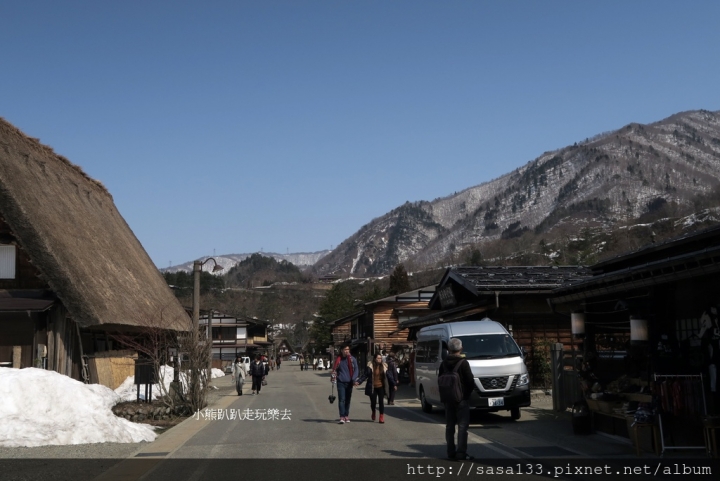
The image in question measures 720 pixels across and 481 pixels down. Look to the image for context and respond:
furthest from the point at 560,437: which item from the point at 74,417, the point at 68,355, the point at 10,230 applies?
the point at 10,230

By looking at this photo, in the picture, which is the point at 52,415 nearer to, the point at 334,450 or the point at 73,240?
the point at 334,450

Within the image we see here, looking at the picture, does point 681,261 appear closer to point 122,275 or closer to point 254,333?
point 122,275

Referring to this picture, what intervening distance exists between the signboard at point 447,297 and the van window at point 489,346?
1204 cm

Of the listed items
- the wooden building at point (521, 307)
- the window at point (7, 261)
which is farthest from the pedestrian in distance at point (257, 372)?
the window at point (7, 261)

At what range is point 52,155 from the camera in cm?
3198

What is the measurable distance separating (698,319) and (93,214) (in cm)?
2702

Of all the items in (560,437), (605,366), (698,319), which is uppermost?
(698,319)

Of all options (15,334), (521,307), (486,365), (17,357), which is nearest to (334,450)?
(486,365)

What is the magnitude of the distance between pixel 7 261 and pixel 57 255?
1980mm

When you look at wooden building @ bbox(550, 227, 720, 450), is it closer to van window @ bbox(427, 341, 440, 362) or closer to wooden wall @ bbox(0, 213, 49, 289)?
van window @ bbox(427, 341, 440, 362)

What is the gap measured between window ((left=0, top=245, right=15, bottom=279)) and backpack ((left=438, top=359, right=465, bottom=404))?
16442 millimetres

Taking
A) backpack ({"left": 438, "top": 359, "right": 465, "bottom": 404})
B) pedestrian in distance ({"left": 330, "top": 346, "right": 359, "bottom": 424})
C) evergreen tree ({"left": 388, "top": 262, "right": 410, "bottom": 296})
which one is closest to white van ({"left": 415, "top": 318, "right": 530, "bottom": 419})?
pedestrian in distance ({"left": 330, "top": 346, "right": 359, "bottom": 424})

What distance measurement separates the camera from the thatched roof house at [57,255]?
20281 mm

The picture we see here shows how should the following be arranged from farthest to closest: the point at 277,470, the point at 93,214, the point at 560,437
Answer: the point at 93,214 → the point at 560,437 → the point at 277,470
